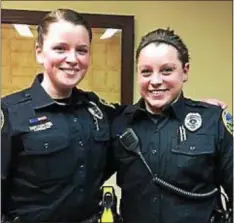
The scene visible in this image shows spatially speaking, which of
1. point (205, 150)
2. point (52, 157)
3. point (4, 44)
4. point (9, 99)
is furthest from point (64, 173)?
point (4, 44)

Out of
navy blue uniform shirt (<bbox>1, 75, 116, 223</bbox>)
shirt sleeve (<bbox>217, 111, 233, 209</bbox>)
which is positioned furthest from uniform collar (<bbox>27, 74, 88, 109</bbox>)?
shirt sleeve (<bbox>217, 111, 233, 209</bbox>)

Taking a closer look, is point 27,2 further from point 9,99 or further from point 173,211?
point 173,211

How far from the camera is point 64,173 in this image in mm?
1178

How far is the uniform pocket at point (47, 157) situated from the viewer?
1.17 m

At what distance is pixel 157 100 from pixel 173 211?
0.26 metres

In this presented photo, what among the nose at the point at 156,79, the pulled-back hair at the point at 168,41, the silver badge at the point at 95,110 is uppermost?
the pulled-back hair at the point at 168,41

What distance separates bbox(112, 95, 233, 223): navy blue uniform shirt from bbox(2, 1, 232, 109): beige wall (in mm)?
1305

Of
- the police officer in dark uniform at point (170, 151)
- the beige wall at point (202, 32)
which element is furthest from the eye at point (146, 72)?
the beige wall at point (202, 32)

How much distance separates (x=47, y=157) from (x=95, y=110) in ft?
0.64

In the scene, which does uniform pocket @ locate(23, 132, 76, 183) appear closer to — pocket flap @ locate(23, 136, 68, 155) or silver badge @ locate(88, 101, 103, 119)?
pocket flap @ locate(23, 136, 68, 155)

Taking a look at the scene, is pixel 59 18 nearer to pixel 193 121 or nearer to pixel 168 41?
pixel 168 41

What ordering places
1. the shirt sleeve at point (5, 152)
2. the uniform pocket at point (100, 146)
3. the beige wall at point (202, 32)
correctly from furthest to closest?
the beige wall at point (202, 32), the uniform pocket at point (100, 146), the shirt sleeve at point (5, 152)

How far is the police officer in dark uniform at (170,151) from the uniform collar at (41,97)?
0.14 m

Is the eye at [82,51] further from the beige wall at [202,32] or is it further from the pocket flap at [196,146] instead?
the beige wall at [202,32]
